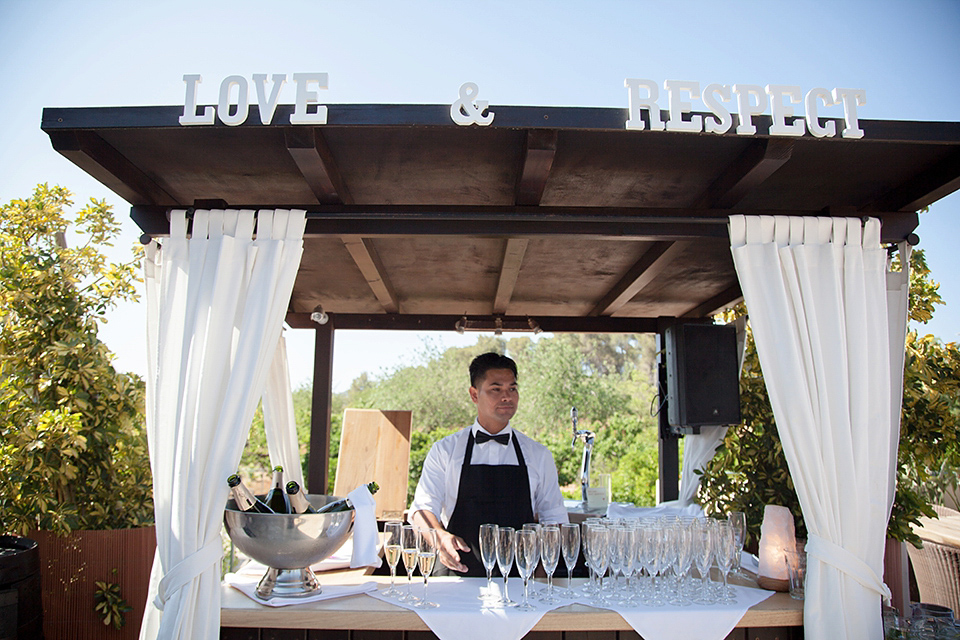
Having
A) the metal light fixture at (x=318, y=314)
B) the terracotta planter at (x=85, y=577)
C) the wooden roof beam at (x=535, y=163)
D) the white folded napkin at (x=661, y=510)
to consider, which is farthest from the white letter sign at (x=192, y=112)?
the white folded napkin at (x=661, y=510)

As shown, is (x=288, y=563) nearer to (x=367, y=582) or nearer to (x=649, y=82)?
(x=367, y=582)

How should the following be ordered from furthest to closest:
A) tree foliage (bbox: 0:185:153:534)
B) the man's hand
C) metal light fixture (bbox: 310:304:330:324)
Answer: metal light fixture (bbox: 310:304:330:324), tree foliage (bbox: 0:185:153:534), the man's hand

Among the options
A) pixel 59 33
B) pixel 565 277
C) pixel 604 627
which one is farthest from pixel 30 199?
pixel 59 33

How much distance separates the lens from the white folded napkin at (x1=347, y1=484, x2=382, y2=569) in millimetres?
3021

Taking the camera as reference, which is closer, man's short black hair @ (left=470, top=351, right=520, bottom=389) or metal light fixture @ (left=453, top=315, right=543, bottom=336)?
man's short black hair @ (left=470, top=351, right=520, bottom=389)

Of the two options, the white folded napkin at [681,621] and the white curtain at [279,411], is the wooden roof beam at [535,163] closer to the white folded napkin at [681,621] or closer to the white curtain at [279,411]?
the white folded napkin at [681,621]

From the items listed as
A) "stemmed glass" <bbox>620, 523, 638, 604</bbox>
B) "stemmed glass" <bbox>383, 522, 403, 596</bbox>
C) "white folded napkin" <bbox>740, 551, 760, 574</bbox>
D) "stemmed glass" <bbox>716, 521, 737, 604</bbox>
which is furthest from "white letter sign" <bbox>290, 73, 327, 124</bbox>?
"white folded napkin" <bbox>740, 551, 760, 574</bbox>

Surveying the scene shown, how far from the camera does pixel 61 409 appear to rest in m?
3.31

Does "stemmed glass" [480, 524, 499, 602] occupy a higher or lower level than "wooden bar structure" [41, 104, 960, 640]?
lower

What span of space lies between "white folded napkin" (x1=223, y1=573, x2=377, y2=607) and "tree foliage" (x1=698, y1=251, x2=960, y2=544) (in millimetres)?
2069

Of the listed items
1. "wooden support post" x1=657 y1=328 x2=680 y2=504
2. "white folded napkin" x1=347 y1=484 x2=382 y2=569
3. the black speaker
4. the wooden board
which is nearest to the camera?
"white folded napkin" x1=347 y1=484 x2=382 y2=569

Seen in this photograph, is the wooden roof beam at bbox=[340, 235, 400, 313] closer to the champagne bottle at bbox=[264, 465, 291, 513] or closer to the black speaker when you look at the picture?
the champagne bottle at bbox=[264, 465, 291, 513]

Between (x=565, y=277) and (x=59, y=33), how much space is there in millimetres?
10160

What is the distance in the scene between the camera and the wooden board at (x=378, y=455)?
5.94 m
